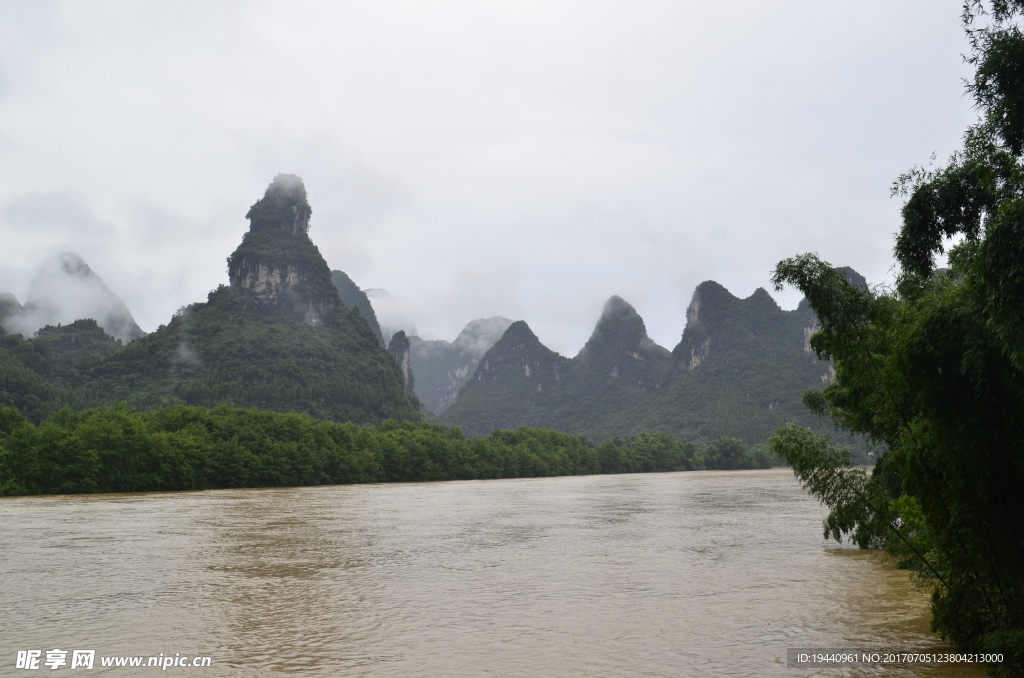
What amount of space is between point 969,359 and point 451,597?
9.60 m

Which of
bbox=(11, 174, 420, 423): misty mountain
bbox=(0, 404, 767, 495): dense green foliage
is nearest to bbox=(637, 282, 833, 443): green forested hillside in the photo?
bbox=(11, 174, 420, 423): misty mountain

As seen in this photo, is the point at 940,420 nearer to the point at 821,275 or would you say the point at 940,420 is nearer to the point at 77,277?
the point at 821,275

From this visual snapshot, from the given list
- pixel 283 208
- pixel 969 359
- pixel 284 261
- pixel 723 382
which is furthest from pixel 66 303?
pixel 969 359

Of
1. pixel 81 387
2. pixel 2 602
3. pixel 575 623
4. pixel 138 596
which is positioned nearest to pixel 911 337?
pixel 575 623

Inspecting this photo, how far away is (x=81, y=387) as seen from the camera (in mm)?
98500

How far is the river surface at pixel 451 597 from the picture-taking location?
923 centimetres

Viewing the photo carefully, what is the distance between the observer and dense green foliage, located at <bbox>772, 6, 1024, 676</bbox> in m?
6.45

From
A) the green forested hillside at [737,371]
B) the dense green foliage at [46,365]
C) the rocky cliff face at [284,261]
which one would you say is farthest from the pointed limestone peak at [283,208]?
the green forested hillside at [737,371]

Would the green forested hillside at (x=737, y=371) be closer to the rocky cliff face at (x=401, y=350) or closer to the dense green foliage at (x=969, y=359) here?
the rocky cliff face at (x=401, y=350)

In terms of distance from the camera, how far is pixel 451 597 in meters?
13.2

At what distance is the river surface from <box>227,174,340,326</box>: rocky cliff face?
117541 millimetres

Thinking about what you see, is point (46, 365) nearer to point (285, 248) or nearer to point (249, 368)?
point (249, 368)

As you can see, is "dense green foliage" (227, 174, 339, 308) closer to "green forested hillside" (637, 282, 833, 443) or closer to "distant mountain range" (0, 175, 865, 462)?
"distant mountain range" (0, 175, 865, 462)

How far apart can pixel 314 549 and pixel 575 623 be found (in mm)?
10834
